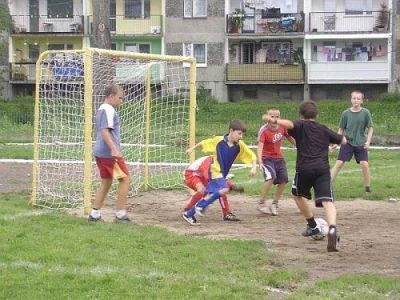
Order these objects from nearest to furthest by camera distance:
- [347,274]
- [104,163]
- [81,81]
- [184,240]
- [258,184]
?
[347,274]
[184,240]
[104,163]
[81,81]
[258,184]

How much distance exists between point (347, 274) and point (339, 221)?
3.37 m

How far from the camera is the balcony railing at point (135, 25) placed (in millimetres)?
46969

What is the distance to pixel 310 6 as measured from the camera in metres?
45.3

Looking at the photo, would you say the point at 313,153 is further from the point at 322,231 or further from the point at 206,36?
the point at 206,36

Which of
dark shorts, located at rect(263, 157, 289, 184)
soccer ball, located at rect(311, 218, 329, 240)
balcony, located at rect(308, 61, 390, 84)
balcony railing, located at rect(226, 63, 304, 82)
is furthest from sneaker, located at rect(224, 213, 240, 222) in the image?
balcony, located at rect(308, 61, 390, 84)

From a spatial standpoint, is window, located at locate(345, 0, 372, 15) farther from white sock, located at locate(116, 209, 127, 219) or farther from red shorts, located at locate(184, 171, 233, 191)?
white sock, located at locate(116, 209, 127, 219)

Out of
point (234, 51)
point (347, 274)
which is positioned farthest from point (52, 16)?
point (347, 274)

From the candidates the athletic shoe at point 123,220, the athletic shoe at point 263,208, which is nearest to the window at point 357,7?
the athletic shoe at point 263,208

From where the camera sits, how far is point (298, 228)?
10.1 meters

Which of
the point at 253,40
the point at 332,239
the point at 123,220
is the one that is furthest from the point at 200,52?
the point at 332,239

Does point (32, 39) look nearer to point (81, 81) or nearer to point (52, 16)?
point (52, 16)

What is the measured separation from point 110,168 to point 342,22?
36871mm

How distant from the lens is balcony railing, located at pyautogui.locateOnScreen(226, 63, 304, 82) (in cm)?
4484

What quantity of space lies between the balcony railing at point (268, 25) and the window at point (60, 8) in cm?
981
